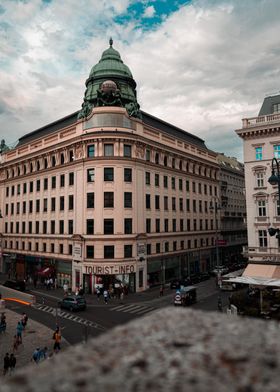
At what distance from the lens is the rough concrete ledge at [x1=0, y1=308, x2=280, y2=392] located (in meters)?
3.19

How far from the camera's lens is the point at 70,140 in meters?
48.4

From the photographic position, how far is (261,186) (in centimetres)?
4003

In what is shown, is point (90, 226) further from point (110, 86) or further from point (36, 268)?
point (110, 86)

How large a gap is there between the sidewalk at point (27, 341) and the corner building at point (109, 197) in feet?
51.9

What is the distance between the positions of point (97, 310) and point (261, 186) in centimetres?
2426

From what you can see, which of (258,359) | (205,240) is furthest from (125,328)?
(205,240)

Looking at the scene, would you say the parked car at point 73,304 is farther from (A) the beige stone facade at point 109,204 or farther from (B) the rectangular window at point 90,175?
(B) the rectangular window at point 90,175

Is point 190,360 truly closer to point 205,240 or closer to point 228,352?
point 228,352

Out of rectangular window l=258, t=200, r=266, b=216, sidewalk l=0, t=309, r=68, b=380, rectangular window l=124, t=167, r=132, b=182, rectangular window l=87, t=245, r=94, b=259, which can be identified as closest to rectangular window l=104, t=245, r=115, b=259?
rectangular window l=87, t=245, r=94, b=259

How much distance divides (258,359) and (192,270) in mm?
57231

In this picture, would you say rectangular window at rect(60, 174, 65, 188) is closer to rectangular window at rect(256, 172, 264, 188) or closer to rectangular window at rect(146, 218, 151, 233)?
rectangular window at rect(146, 218, 151, 233)

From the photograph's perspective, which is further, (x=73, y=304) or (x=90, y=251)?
(x=90, y=251)

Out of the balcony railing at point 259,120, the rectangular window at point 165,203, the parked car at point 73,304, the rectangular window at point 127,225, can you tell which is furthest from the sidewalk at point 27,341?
the balcony railing at point 259,120

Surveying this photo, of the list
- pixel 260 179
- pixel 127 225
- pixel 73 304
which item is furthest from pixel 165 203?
pixel 73 304
